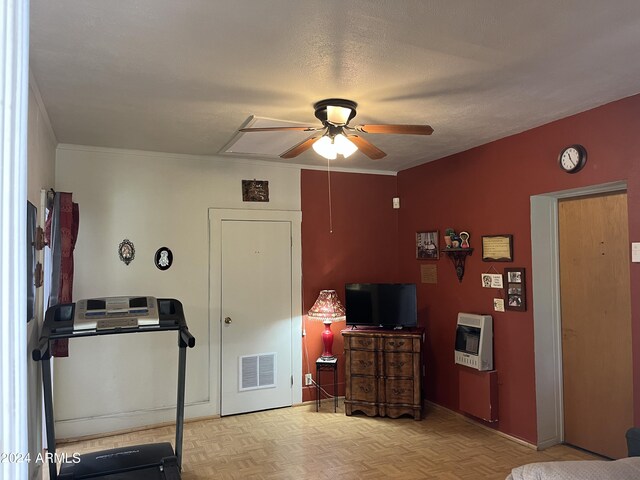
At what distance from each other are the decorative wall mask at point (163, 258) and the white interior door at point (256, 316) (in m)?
0.53

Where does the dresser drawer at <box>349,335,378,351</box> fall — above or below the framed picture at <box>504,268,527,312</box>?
below

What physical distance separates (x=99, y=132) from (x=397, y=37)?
2.68 m

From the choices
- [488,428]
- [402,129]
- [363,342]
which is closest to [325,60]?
[402,129]

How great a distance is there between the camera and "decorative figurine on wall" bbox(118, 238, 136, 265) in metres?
4.37

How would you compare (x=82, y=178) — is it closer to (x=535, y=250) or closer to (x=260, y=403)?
(x=260, y=403)

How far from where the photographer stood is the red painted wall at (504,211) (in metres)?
3.19

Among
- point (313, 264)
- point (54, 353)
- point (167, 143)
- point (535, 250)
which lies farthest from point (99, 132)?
point (535, 250)

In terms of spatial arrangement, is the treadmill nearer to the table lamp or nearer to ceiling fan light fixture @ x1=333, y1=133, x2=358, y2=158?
ceiling fan light fixture @ x1=333, y1=133, x2=358, y2=158

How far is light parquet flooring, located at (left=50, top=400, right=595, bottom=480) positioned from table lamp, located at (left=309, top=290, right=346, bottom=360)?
2.27 ft

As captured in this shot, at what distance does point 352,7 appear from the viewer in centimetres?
194

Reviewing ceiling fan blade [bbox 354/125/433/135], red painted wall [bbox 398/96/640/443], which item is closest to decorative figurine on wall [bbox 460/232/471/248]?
red painted wall [bbox 398/96/640/443]

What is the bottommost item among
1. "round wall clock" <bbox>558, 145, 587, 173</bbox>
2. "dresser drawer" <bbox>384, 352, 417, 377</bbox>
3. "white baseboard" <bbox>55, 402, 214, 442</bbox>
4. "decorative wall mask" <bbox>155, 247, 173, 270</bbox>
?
"white baseboard" <bbox>55, 402, 214, 442</bbox>

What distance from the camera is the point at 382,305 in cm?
484

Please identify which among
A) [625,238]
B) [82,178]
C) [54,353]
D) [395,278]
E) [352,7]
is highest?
[352,7]
